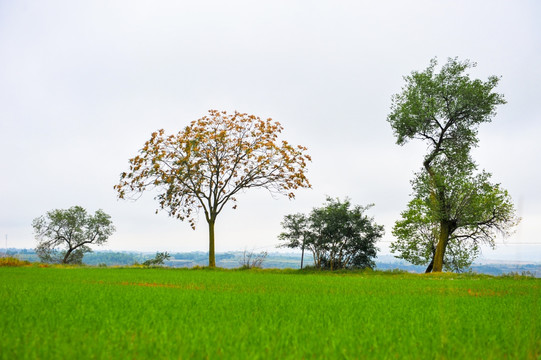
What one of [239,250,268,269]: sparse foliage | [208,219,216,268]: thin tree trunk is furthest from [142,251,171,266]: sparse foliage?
[239,250,268,269]: sparse foliage

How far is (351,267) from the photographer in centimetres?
3128

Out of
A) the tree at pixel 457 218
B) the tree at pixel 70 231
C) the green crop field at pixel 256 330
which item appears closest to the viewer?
the green crop field at pixel 256 330

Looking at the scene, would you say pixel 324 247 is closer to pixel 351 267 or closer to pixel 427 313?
pixel 351 267

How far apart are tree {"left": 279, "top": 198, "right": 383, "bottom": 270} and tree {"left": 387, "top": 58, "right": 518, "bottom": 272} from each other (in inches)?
200

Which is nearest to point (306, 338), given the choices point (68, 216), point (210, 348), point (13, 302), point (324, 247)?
point (210, 348)

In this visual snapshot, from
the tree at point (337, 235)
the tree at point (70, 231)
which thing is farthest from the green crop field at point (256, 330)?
→ the tree at point (70, 231)

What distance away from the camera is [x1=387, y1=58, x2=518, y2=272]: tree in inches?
1190

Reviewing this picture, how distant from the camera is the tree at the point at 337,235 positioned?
30.9 m

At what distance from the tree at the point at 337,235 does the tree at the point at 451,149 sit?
509 centimetres

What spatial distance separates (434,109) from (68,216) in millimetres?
56796

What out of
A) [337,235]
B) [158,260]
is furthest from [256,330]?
[158,260]

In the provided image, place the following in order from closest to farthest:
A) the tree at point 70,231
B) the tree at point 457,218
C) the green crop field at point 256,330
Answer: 1. the green crop field at point 256,330
2. the tree at point 457,218
3. the tree at point 70,231

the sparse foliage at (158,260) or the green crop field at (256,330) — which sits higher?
the green crop field at (256,330)

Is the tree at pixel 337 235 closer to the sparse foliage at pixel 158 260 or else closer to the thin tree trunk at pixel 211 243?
the thin tree trunk at pixel 211 243
